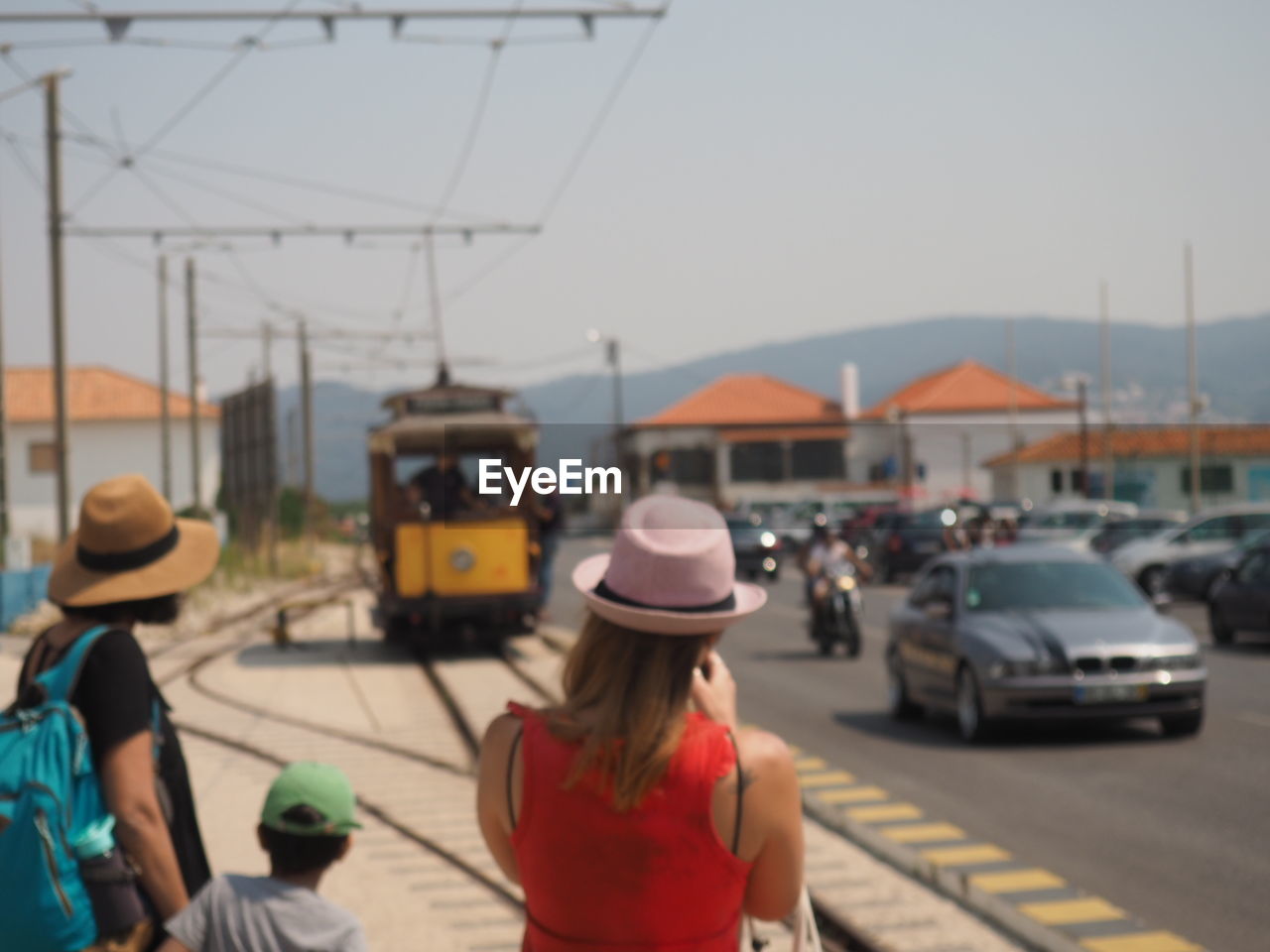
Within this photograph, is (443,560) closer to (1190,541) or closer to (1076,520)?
(1190,541)

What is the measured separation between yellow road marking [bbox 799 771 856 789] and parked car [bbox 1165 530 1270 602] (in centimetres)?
1997

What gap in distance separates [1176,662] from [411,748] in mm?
6182

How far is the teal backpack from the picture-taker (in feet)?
12.4

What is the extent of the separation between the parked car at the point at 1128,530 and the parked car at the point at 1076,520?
0.15 meters

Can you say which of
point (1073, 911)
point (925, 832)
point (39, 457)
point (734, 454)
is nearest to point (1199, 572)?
point (925, 832)

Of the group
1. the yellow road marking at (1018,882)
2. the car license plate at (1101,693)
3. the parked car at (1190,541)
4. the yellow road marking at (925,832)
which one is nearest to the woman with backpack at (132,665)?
the yellow road marking at (1018,882)

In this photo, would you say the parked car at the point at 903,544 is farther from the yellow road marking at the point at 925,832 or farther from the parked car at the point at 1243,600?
the yellow road marking at the point at 925,832

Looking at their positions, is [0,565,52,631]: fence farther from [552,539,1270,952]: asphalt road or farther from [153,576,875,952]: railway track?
[552,539,1270,952]: asphalt road

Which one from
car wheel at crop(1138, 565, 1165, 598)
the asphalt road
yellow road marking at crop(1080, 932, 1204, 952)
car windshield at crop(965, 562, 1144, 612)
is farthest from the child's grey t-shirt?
car wheel at crop(1138, 565, 1165, 598)

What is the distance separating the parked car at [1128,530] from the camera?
123ft

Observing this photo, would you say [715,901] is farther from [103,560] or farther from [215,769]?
[215,769]

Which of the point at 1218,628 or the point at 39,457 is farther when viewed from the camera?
the point at 39,457

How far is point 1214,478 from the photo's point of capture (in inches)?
1460

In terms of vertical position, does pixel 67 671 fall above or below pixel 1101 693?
above
